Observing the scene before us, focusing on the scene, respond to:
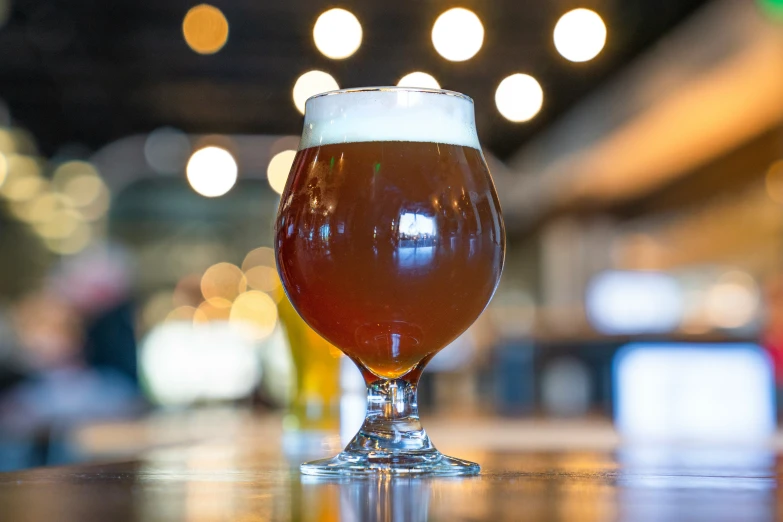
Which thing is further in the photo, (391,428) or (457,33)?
(457,33)

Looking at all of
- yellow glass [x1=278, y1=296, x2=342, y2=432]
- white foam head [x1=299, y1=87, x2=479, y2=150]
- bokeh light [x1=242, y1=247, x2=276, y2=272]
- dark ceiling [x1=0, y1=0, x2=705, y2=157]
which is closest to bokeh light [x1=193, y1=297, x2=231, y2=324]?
bokeh light [x1=242, y1=247, x2=276, y2=272]

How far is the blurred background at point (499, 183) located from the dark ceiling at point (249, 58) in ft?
0.09

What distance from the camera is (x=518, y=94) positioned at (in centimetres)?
331

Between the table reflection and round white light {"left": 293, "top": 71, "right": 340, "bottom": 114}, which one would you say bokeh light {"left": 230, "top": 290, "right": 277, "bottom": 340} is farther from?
the table reflection

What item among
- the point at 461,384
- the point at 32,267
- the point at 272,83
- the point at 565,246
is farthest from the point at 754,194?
the point at 32,267

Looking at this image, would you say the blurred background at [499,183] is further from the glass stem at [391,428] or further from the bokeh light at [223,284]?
the bokeh light at [223,284]

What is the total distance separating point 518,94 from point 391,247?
109 inches

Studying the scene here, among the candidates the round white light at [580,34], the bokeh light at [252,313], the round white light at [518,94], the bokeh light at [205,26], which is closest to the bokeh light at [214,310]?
the bokeh light at [252,313]

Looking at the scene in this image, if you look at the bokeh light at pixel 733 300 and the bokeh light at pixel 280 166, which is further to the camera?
the bokeh light at pixel 733 300

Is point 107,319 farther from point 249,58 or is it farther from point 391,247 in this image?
point 391,247

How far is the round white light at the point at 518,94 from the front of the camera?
10.8ft

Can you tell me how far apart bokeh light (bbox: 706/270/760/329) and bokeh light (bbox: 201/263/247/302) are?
913cm

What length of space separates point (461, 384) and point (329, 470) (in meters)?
8.59

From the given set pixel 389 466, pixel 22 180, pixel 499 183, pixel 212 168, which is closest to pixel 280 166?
pixel 212 168
